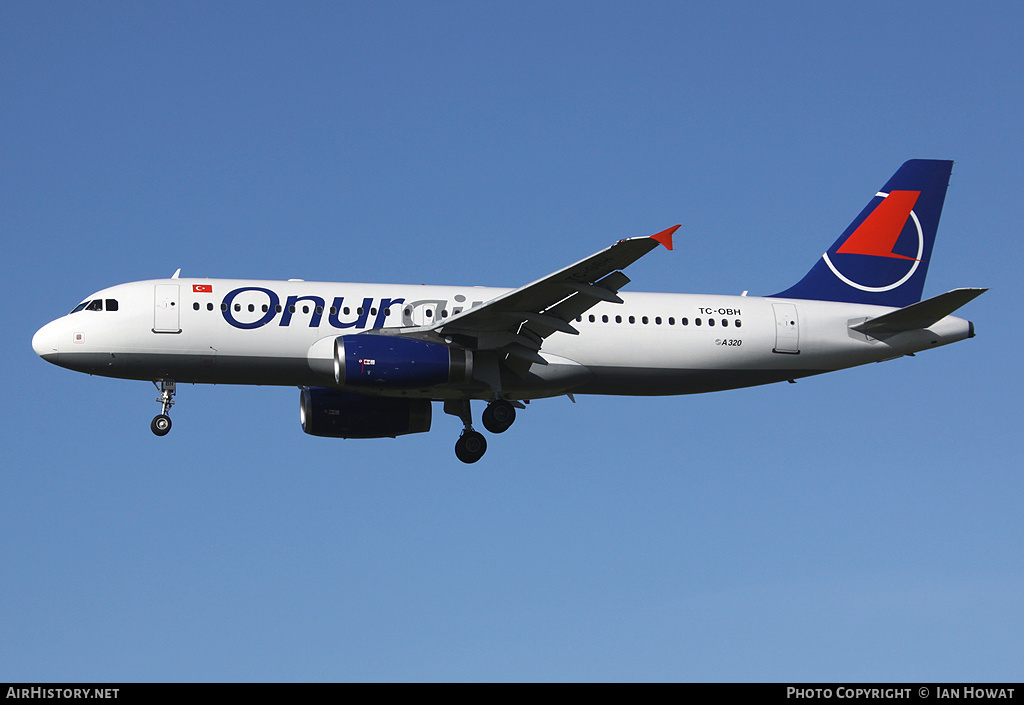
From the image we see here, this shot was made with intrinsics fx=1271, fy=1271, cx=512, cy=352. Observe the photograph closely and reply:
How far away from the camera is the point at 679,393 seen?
3328cm

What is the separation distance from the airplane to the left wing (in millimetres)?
48

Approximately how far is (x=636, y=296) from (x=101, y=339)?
43.8ft

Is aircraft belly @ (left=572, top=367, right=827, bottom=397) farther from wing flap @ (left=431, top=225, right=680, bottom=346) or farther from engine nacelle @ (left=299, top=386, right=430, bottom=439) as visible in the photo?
engine nacelle @ (left=299, top=386, right=430, bottom=439)

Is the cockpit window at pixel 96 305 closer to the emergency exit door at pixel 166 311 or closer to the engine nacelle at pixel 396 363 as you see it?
the emergency exit door at pixel 166 311

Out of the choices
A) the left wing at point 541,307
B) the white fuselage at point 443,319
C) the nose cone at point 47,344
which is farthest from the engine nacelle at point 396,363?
the nose cone at point 47,344

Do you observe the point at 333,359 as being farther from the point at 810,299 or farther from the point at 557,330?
the point at 810,299

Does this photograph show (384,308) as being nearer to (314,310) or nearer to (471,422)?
(314,310)

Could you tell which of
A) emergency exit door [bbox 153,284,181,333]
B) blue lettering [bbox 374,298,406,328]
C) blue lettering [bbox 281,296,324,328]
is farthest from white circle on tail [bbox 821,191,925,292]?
emergency exit door [bbox 153,284,181,333]

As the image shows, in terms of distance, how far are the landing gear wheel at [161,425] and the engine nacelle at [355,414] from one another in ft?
13.0

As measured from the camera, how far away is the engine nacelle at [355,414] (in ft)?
111
